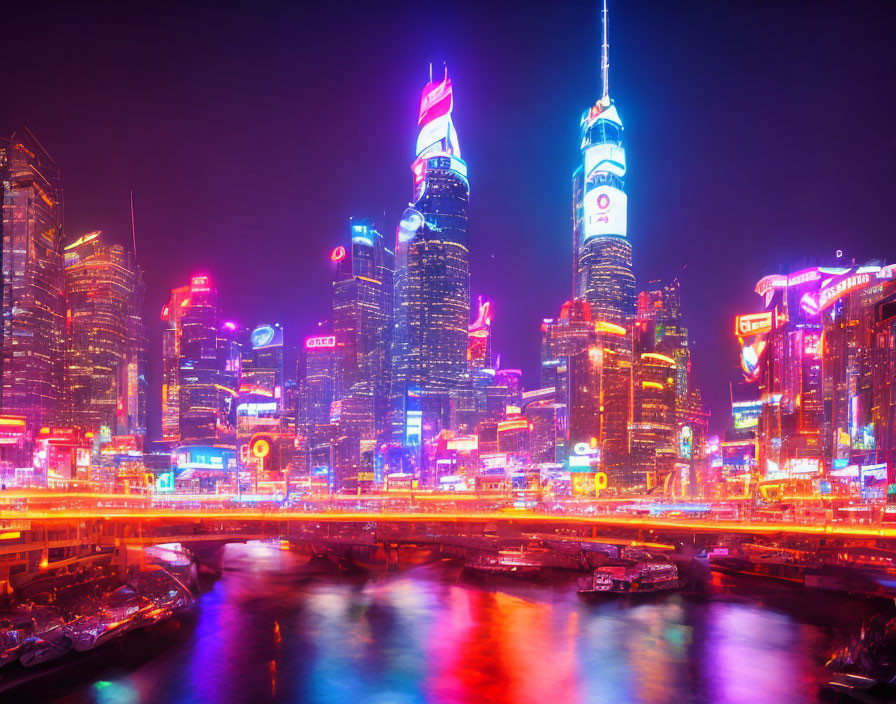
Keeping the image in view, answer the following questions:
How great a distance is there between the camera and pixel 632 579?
58625 mm

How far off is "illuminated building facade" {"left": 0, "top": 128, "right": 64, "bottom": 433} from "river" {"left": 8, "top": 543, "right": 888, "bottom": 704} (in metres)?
135

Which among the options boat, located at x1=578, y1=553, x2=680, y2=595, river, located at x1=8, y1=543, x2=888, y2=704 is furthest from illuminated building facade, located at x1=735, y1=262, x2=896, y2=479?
river, located at x1=8, y1=543, x2=888, y2=704

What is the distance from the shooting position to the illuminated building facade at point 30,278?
15875 centimetres

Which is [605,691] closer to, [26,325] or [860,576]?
[860,576]

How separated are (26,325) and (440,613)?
541 ft

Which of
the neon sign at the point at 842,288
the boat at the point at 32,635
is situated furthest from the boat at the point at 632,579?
the neon sign at the point at 842,288

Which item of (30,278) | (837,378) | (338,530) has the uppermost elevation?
(30,278)

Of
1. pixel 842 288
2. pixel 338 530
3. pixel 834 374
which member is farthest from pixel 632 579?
pixel 834 374

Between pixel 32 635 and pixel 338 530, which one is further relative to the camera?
pixel 338 530

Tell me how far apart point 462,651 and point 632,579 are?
21.9 m

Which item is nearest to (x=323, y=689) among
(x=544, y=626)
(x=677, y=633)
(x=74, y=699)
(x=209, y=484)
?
(x=74, y=699)

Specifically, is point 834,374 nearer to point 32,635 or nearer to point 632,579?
point 632,579

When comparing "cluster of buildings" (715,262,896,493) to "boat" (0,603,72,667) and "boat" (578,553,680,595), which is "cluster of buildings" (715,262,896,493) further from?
"boat" (0,603,72,667)

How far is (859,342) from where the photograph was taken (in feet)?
420
